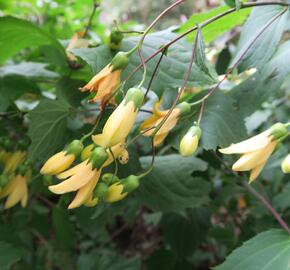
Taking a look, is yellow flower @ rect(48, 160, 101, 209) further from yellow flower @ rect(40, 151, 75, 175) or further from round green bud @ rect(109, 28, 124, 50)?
round green bud @ rect(109, 28, 124, 50)

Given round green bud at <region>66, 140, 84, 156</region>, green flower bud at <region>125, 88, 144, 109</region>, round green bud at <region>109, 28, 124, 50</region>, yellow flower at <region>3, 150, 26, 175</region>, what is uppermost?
round green bud at <region>109, 28, 124, 50</region>

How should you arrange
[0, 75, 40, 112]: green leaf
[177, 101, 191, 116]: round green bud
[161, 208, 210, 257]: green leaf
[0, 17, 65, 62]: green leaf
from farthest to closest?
[161, 208, 210, 257]: green leaf < [0, 75, 40, 112]: green leaf < [0, 17, 65, 62]: green leaf < [177, 101, 191, 116]: round green bud

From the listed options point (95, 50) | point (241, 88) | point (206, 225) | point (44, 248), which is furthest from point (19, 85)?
point (44, 248)

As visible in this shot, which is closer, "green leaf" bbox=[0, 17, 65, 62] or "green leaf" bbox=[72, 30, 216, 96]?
"green leaf" bbox=[72, 30, 216, 96]

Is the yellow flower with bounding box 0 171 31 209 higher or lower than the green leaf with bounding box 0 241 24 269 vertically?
higher

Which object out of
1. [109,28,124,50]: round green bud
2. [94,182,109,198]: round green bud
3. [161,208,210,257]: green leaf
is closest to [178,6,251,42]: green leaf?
[109,28,124,50]: round green bud

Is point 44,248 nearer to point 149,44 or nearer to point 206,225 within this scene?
point 206,225

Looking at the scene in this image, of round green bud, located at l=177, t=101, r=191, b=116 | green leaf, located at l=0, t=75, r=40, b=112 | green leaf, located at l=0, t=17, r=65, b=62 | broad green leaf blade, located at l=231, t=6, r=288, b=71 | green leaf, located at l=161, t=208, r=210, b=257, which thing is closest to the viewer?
round green bud, located at l=177, t=101, r=191, b=116
